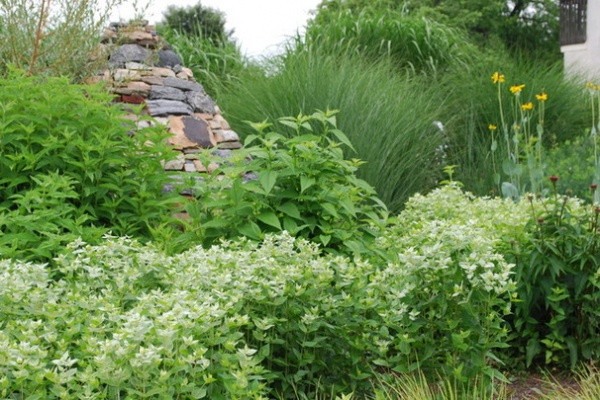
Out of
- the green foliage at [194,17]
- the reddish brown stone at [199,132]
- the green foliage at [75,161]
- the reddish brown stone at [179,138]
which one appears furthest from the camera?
the green foliage at [194,17]

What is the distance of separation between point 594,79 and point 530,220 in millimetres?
8000

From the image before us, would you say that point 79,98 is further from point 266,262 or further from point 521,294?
point 521,294

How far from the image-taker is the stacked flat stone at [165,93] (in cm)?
639

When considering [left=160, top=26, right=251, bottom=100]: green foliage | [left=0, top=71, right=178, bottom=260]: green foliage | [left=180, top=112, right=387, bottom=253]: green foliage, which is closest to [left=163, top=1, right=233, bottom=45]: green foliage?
[left=160, top=26, right=251, bottom=100]: green foliage

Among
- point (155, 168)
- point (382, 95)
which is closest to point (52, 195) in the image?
point (155, 168)

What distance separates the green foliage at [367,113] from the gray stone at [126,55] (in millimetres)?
1200

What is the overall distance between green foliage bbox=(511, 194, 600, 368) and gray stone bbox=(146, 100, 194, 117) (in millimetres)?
3376

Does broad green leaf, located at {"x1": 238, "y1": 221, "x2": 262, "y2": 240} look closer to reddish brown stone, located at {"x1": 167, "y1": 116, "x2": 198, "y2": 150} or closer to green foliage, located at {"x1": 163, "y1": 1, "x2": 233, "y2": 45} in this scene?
reddish brown stone, located at {"x1": 167, "y1": 116, "x2": 198, "y2": 150}

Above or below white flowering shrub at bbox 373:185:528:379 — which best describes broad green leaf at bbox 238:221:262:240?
above

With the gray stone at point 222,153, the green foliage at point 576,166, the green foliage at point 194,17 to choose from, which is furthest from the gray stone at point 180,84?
the green foliage at point 194,17

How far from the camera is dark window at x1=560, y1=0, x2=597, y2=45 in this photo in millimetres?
19938

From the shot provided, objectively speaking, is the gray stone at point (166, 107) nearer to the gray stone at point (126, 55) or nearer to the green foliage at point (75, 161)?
the gray stone at point (126, 55)

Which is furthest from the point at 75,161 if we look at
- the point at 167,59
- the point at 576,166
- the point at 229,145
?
the point at 576,166

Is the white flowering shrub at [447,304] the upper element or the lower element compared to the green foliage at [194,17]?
lower
